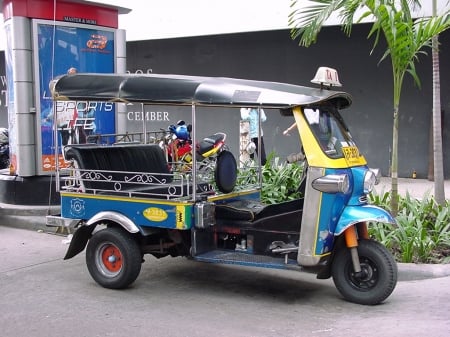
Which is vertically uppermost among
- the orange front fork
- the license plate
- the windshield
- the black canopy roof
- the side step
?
the black canopy roof

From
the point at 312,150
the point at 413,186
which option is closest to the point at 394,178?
the point at 312,150

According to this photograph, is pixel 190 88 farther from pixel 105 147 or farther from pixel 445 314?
pixel 445 314

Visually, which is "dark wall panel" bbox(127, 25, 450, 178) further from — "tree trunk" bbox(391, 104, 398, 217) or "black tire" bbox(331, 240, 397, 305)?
"black tire" bbox(331, 240, 397, 305)

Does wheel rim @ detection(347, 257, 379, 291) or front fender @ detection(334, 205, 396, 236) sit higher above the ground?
front fender @ detection(334, 205, 396, 236)

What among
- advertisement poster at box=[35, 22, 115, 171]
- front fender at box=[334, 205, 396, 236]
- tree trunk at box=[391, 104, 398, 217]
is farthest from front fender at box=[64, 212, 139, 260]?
tree trunk at box=[391, 104, 398, 217]

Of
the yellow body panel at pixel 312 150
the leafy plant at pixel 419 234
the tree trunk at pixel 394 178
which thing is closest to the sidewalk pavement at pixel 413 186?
the leafy plant at pixel 419 234

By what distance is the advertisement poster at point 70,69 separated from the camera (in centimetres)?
934

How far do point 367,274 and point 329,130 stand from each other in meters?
1.37

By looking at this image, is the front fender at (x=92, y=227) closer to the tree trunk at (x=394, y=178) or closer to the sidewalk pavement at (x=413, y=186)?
the tree trunk at (x=394, y=178)

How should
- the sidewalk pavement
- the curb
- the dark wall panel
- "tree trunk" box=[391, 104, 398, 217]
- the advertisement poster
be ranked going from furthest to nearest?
the dark wall panel → the sidewalk pavement → the advertisement poster → "tree trunk" box=[391, 104, 398, 217] → the curb

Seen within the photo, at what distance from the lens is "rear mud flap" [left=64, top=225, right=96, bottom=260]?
616 centimetres

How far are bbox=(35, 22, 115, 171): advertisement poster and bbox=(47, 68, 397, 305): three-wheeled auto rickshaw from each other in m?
3.14

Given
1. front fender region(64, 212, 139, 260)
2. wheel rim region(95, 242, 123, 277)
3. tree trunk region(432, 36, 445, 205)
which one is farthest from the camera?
tree trunk region(432, 36, 445, 205)

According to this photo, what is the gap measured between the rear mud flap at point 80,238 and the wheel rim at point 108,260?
30cm
